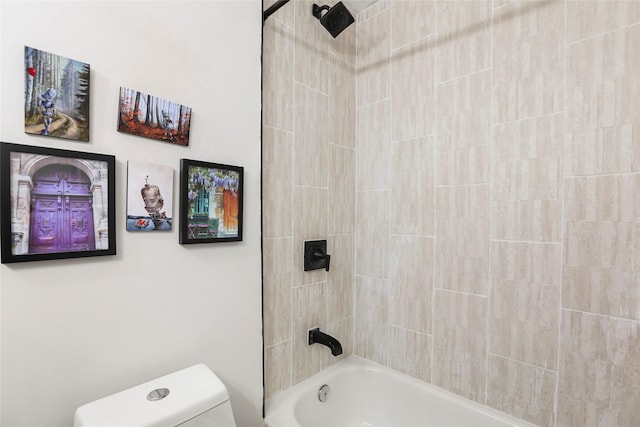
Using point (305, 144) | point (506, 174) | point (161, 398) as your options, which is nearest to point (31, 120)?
point (161, 398)

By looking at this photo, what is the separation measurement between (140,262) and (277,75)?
100cm

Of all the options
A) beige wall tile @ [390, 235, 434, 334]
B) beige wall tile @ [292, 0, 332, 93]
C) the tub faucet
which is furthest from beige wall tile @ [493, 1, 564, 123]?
the tub faucet

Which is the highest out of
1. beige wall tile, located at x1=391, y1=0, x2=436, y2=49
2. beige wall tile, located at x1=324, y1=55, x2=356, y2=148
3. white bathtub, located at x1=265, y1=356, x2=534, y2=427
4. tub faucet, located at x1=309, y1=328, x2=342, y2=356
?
beige wall tile, located at x1=391, y1=0, x2=436, y2=49

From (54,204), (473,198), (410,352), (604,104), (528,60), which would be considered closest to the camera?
(54,204)

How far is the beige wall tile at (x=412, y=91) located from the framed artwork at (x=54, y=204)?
1.32 metres

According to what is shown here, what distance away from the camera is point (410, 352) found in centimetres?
162

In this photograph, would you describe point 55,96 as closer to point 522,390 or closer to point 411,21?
point 411,21

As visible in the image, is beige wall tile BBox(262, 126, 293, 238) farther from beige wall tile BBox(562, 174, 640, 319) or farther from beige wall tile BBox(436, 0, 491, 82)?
beige wall tile BBox(562, 174, 640, 319)

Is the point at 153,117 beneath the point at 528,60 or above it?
beneath

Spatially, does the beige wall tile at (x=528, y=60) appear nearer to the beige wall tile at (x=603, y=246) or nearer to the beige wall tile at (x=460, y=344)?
the beige wall tile at (x=603, y=246)

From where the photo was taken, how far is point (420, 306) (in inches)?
62.1

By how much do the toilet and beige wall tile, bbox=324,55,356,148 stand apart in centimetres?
127

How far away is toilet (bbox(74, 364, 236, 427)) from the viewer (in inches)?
30.8

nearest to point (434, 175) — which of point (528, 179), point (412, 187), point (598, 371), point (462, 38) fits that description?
point (412, 187)
